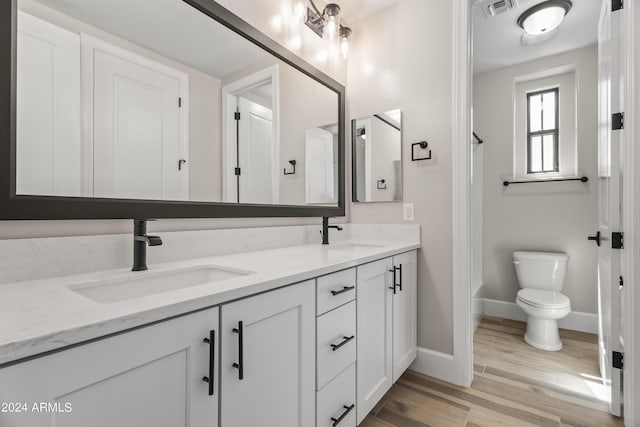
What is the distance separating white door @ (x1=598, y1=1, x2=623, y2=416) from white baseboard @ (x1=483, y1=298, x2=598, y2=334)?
1.08m

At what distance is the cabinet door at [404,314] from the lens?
1659 millimetres

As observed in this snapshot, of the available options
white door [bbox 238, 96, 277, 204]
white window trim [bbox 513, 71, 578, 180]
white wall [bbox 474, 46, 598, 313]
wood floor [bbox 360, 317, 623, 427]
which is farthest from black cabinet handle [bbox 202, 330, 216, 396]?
white window trim [bbox 513, 71, 578, 180]

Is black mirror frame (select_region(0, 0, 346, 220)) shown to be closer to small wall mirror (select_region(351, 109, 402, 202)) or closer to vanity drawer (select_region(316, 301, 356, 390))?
vanity drawer (select_region(316, 301, 356, 390))

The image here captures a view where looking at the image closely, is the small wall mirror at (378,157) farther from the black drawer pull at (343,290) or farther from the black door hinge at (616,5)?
the black door hinge at (616,5)

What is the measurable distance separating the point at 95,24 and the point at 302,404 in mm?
1437

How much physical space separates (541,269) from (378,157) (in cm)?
184

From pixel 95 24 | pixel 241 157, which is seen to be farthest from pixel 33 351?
pixel 241 157

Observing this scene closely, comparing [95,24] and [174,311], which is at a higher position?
[95,24]

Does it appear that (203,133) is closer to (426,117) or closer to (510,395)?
(426,117)

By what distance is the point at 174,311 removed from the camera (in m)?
0.64

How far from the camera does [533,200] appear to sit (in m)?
2.84

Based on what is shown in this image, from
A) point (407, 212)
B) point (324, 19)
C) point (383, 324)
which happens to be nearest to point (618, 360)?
point (383, 324)

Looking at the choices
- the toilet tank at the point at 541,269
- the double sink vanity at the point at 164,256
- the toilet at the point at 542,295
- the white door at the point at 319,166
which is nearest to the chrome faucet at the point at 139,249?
the double sink vanity at the point at 164,256

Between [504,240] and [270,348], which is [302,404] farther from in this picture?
[504,240]
